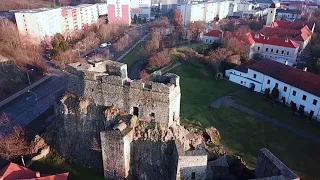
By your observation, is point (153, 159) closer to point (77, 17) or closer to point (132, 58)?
point (132, 58)

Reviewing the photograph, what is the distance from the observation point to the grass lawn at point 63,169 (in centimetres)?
2550

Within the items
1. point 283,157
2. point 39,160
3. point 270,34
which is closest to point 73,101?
point 39,160

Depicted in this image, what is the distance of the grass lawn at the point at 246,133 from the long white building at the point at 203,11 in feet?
178

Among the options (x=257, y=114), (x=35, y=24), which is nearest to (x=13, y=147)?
(x=257, y=114)

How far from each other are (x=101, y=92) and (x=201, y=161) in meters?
10.3

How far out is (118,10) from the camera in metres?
93.1

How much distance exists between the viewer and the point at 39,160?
2744 cm

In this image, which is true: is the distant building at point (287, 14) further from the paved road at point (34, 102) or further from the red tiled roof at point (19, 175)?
the red tiled roof at point (19, 175)

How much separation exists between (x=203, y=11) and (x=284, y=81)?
6786cm

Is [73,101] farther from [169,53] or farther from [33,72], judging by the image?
[169,53]

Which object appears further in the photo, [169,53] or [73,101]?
[169,53]

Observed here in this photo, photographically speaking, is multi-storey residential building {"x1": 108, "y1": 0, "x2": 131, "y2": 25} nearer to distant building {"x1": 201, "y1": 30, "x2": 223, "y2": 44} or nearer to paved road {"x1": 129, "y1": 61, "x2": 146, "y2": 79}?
distant building {"x1": 201, "y1": 30, "x2": 223, "y2": 44}

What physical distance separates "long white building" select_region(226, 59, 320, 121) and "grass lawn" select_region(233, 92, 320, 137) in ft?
5.55

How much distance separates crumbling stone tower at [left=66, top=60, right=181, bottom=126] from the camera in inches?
909
